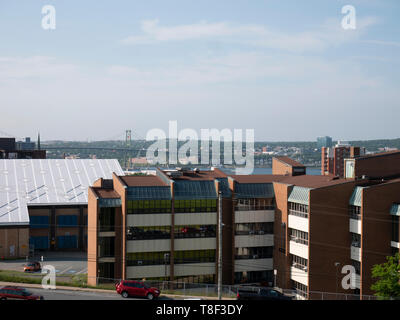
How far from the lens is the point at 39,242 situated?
229 feet

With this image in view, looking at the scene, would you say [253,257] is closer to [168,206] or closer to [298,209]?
[298,209]

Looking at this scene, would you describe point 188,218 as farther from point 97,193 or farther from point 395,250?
point 395,250

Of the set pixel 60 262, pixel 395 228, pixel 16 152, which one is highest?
pixel 16 152

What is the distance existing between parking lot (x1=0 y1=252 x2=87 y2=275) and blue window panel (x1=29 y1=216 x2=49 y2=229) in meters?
4.25

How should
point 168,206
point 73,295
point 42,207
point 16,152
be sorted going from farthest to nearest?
point 16,152 → point 42,207 → point 168,206 → point 73,295

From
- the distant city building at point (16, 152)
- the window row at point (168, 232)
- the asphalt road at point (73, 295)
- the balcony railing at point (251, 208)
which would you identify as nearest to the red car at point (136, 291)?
the asphalt road at point (73, 295)

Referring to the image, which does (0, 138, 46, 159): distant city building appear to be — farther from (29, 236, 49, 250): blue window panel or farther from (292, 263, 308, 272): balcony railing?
(292, 263, 308, 272): balcony railing

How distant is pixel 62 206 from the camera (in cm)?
7169

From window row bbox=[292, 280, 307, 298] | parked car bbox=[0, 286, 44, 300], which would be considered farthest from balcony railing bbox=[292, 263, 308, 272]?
parked car bbox=[0, 286, 44, 300]

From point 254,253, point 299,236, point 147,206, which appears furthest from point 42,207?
point 299,236

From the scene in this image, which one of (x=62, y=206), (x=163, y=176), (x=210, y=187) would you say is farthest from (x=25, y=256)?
(x=210, y=187)

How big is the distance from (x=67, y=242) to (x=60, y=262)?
9.89 meters
